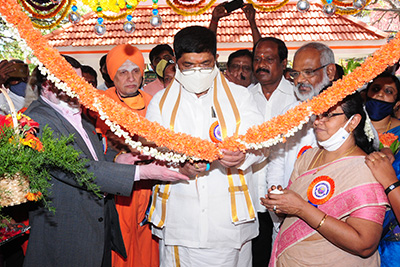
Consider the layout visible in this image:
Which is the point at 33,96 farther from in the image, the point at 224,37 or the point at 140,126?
the point at 224,37

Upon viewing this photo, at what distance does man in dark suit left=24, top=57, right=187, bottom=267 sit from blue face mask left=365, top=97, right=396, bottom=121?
212 centimetres

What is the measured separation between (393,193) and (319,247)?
1.95 feet

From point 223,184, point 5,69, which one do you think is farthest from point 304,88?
point 5,69

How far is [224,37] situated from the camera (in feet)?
34.0

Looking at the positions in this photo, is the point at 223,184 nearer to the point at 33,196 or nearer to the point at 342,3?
the point at 33,196

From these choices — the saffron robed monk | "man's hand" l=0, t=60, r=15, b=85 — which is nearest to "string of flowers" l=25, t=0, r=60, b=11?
"man's hand" l=0, t=60, r=15, b=85

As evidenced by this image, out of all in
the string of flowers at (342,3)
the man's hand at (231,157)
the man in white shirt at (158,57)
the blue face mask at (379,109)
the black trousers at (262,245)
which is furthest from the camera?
the man in white shirt at (158,57)

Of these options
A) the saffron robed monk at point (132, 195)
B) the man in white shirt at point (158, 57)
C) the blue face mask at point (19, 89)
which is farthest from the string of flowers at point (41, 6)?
the man in white shirt at point (158, 57)

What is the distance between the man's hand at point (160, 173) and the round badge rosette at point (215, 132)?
1.25 feet

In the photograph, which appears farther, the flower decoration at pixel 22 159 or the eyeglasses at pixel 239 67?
the eyeglasses at pixel 239 67

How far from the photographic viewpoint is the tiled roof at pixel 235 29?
1030 cm

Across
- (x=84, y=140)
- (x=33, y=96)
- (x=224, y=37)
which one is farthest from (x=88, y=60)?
(x=84, y=140)

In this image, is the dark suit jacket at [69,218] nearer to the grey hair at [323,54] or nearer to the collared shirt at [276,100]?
the collared shirt at [276,100]

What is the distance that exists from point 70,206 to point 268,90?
2.34m
